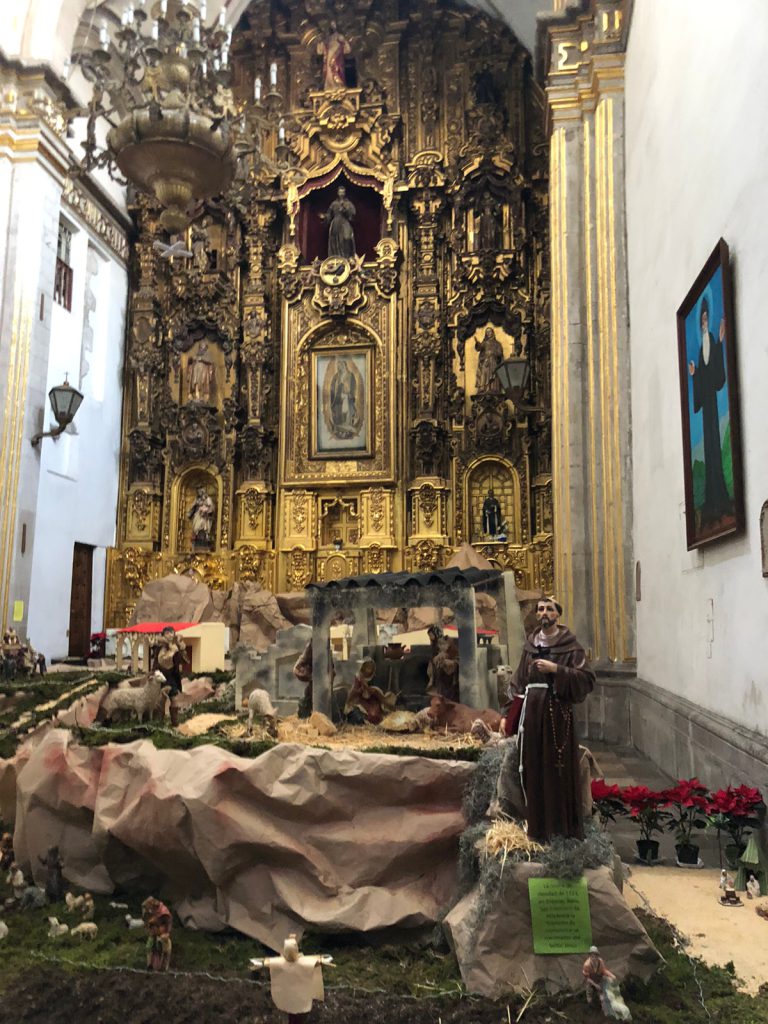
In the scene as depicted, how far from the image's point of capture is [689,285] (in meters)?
7.60

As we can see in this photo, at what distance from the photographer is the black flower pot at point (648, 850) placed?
18.8ft

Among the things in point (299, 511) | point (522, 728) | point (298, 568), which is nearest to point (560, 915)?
point (522, 728)

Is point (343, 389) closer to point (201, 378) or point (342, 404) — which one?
point (342, 404)

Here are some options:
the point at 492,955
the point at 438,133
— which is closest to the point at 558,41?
the point at 438,133

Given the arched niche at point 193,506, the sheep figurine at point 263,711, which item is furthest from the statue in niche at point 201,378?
the sheep figurine at point 263,711

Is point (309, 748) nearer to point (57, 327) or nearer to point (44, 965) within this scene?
point (44, 965)

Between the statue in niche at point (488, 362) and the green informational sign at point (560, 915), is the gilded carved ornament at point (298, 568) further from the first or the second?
the green informational sign at point (560, 915)

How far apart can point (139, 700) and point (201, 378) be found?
1234cm

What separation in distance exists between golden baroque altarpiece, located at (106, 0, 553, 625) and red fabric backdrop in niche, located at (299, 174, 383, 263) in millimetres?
49

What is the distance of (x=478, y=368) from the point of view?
1723 centimetres

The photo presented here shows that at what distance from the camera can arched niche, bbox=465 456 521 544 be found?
16641 millimetres

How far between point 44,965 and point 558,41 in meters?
13.2

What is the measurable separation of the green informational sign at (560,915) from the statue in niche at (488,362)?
1366cm

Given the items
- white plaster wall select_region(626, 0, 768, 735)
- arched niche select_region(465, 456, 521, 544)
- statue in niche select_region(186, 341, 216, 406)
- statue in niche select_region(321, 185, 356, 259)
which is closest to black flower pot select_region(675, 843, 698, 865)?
white plaster wall select_region(626, 0, 768, 735)
